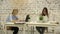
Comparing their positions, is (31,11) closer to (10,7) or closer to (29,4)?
(29,4)

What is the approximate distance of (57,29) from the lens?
5.70 meters

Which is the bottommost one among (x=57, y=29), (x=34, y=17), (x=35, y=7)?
(x=57, y=29)

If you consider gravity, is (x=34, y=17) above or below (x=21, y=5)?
below

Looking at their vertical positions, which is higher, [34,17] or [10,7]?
Answer: [10,7]

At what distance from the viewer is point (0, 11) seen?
5.88m

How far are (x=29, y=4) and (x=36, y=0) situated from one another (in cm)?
29

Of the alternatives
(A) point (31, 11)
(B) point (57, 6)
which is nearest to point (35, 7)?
(A) point (31, 11)

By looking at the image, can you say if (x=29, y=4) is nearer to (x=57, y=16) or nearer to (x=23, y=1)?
(x=23, y=1)

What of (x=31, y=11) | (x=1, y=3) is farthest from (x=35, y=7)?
(x=1, y=3)

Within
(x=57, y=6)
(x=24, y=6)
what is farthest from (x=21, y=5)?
(x=57, y=6)

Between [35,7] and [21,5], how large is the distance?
515mm

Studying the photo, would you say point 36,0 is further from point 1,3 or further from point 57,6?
point 1,3

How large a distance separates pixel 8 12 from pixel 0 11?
31cm

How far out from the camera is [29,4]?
5773 mm
